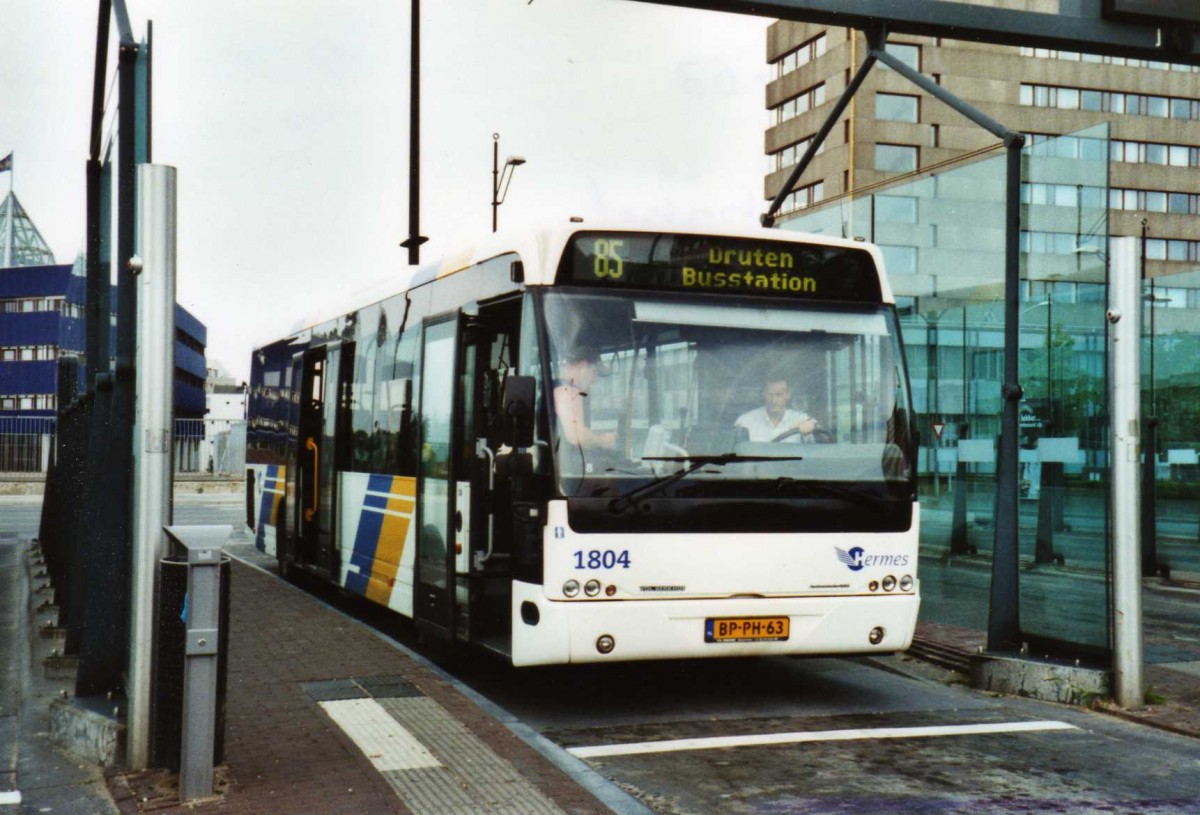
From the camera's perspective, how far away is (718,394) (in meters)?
8.23

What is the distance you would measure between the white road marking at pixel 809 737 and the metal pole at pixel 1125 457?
34.0 inches

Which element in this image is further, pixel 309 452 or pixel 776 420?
pixel 309 452

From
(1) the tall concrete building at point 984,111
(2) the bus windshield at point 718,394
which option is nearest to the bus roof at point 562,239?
(2) the bus windshield at point 718,394

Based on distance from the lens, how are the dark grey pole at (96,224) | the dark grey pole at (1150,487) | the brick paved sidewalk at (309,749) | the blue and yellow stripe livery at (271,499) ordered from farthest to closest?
1. the dark grey pole at (1150,487)
2. the blue and yellow stripe livery at (271,499)
3. the dark grey pole at (96,224)
4. the brick paved sidewalk at (309,749)

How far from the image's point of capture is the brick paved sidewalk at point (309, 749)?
5.99 m

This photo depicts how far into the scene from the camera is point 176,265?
257 inches

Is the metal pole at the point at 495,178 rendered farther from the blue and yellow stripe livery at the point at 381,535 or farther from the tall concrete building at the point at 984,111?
the tall concrete building at the point at 984,111

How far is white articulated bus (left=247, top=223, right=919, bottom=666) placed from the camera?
8008mm

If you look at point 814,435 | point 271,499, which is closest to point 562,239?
point 814,435

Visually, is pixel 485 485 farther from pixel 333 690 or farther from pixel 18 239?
pixel 18 239

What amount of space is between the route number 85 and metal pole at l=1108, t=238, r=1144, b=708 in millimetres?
3226

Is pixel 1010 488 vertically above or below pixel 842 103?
below

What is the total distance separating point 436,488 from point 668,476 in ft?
8.30

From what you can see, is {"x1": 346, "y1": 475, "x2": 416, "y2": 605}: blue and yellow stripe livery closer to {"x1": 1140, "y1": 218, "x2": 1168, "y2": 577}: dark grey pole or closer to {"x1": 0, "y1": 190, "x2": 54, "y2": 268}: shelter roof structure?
{"x1": 1140, "y1": 218, "x2": 1168, "y2": 577}: dark grey pole
